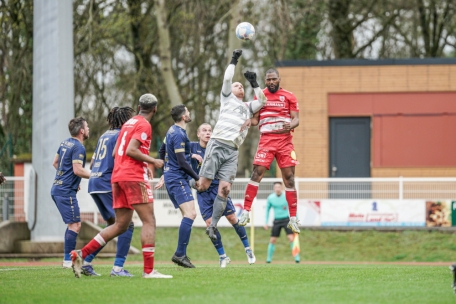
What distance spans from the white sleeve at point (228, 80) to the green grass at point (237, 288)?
2712 mm

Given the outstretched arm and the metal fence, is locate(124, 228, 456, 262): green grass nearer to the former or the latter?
the metal fence

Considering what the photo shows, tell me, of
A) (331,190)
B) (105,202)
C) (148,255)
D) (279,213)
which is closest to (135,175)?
(148,255)

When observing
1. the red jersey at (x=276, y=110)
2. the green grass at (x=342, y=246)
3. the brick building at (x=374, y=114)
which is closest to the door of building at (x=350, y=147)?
the brick building at (x=374, y=114)

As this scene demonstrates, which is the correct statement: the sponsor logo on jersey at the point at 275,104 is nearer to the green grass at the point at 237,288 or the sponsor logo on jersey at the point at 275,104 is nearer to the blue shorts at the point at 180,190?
the blue shorts at the point at 180,190

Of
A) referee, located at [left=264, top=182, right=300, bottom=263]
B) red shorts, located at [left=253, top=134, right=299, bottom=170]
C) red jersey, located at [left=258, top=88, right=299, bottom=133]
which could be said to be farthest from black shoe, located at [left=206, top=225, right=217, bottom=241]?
referee, located at [left=264, top=182, right=300, bottom=263]

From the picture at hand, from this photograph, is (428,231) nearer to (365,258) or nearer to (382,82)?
(365,258)

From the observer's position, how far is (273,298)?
29.6 feet

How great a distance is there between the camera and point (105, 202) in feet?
40.4

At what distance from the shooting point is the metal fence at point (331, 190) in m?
25.5

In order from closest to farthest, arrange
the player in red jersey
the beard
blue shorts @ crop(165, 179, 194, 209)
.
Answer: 1. the player in red jersey
2. blue shorts @ crop(165, 179, 194, 209)
3. the beard

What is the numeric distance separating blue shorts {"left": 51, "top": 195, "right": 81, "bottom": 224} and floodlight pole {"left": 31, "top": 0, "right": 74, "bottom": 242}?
298 inches

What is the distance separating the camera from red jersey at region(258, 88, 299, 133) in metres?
13.3

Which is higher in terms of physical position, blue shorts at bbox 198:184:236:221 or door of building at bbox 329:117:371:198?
door of building at bbox 329:117:371:198

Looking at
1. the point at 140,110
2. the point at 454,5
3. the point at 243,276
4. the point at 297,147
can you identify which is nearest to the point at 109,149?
the point at 140,110
